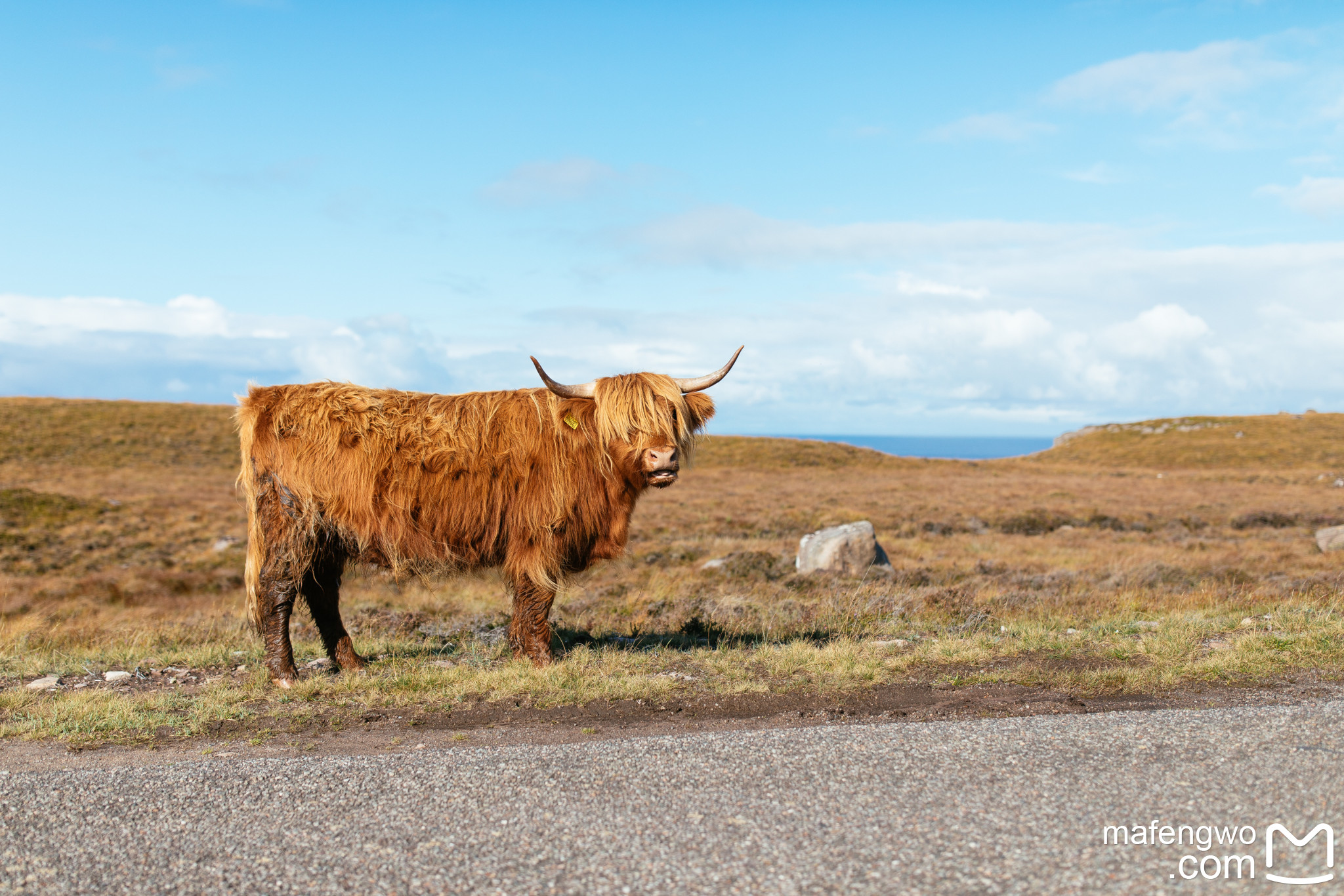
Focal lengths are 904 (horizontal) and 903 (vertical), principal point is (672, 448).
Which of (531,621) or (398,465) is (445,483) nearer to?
(398,465)

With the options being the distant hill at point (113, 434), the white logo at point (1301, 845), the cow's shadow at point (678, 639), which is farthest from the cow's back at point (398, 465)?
the distant hill at point (113, 434)

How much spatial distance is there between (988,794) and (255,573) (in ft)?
19.1

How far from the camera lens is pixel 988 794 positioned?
13.1 ft

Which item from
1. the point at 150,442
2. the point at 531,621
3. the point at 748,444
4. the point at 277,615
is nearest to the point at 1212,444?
the point at 748,444

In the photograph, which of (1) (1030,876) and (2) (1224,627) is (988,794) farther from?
(2) (1224,627)

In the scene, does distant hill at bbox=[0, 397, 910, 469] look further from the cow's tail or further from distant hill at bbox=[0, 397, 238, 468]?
the cow's tail

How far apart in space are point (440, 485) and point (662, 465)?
5.84 feet

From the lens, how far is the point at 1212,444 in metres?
71.4

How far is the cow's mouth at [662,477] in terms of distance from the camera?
6.99 m

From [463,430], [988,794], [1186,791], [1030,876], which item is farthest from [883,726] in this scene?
[463,430]

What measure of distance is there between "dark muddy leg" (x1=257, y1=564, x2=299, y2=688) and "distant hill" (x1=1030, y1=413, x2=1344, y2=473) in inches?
2456

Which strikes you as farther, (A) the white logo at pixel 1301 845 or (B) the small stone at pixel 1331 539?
(B) the small stone at pixel 1331 539

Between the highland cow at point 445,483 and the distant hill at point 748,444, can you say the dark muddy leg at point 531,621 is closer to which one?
the highland cow at point 445,483

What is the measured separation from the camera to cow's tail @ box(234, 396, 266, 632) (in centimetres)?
713
